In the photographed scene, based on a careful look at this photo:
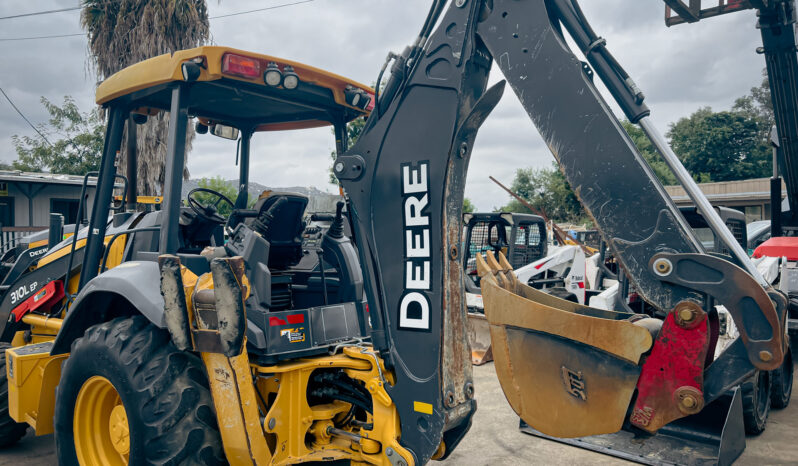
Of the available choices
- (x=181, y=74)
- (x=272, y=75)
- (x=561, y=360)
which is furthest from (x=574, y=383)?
(x=181, y=74)

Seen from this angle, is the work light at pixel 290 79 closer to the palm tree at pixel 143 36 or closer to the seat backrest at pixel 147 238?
the seat backrest at pixel 147 238

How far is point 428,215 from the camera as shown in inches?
98.9

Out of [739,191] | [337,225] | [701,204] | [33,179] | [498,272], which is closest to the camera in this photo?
[701,204]

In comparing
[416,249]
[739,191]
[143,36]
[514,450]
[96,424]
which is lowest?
[514,450]

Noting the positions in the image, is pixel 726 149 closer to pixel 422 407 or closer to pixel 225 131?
pixel 225 131

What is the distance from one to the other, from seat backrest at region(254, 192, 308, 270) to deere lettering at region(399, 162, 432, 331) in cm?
101

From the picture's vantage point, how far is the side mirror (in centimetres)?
410

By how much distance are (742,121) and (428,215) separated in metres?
47.3

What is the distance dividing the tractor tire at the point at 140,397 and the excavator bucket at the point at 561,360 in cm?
152

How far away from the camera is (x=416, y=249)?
254cm

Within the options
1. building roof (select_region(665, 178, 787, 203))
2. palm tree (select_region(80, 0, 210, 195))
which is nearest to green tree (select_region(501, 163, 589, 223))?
building roof (select_region(665, 178, 787, 203))

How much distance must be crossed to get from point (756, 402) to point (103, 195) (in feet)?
17.6

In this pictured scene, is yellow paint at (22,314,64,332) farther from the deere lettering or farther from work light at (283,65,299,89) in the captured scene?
the deere lettering

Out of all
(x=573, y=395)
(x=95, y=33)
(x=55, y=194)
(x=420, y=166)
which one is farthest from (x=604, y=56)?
(x=55, y=194)
